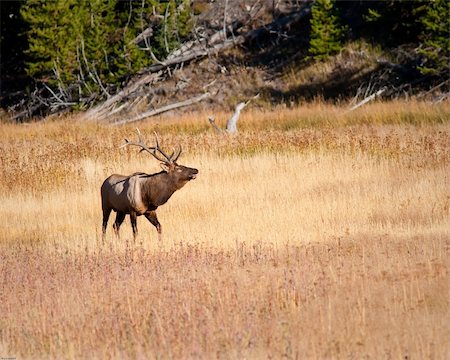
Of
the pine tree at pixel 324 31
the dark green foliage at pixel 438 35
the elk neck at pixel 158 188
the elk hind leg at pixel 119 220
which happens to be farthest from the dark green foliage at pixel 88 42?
the elk neck at pixel 158 188

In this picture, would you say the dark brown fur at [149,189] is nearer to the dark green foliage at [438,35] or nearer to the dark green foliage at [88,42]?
the dark green foliage at [438,35]

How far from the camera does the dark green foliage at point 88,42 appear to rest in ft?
111

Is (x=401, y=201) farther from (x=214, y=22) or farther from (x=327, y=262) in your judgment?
(x=214, y=22)

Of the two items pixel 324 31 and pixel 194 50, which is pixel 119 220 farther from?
pixel 194 50

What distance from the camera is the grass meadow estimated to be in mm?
7230

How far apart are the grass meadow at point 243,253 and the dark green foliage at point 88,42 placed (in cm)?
1386

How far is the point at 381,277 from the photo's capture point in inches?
346

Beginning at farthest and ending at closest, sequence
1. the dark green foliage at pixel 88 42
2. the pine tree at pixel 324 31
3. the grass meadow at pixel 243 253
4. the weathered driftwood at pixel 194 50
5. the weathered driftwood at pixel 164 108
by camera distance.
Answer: the dark green foliage at pixel 88 42
the weathered driftwood at pixel 194 50
the pine tree at pixel 324 31
the weathered driftwood at pixel 164 108
the grass meadow at pixel 243 253

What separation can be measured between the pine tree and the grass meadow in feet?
36.4

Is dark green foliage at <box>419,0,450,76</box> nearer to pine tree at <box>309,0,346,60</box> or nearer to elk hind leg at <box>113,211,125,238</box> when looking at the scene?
pine tree at <box>309,0,346,60</box>

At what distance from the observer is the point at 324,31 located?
3186 cm

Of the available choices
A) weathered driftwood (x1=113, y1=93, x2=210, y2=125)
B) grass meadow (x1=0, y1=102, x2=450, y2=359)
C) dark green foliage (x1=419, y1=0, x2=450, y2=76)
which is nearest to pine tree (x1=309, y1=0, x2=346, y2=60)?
dark green foliage (x1=419, y1=0, x2=450, y2=76)

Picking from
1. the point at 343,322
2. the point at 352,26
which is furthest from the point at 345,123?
the point at 343,322

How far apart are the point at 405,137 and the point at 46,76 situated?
69.5ft
